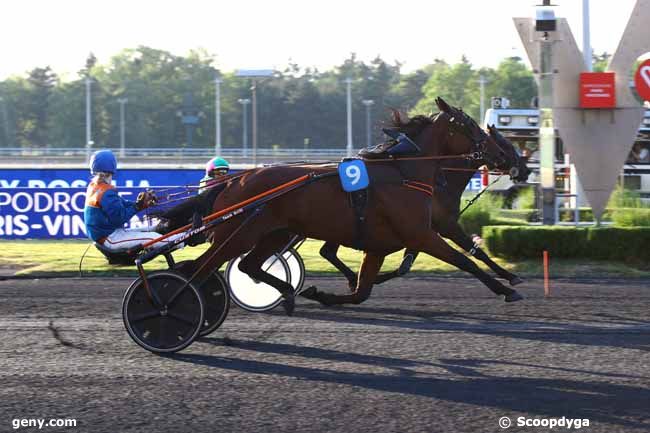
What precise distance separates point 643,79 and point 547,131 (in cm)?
179

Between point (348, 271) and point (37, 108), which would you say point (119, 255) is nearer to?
point (348, 271)

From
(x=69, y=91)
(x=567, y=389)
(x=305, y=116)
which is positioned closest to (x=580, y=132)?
(x=567, y=389)

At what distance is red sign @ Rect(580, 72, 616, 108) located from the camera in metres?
13.5

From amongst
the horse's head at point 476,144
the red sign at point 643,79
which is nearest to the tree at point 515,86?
the red sign at point 643,79

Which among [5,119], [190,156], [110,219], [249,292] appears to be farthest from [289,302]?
[5,119]

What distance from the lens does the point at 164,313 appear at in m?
6.25

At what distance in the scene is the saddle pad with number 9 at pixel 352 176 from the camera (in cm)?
654

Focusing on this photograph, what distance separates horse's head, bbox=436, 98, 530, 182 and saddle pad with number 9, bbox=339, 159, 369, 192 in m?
1.11

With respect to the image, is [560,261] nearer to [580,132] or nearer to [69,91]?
[580,132]

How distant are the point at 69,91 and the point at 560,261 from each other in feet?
192

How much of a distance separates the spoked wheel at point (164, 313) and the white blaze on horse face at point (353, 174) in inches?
53.5

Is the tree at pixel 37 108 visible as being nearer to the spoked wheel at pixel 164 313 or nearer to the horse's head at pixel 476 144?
the horse's head at pixel 476 144

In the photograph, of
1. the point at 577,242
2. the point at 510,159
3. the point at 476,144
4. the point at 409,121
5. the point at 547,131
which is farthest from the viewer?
the point at 547,131

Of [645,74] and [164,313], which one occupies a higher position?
[645,74]
